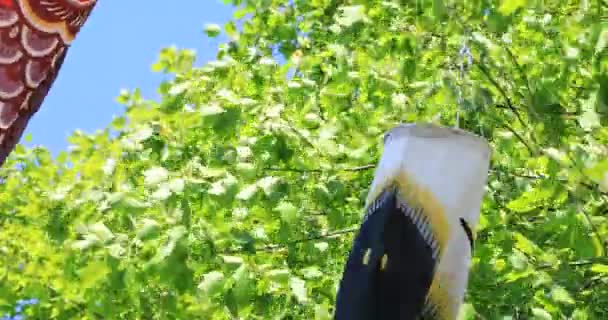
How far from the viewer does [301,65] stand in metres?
6.53

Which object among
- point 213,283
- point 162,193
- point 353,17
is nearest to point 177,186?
point 162,193

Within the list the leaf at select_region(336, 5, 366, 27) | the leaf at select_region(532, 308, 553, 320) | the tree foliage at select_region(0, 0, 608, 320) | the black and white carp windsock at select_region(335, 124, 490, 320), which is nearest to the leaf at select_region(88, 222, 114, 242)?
the tree foliage at select_region(0, 0, 608, 320)

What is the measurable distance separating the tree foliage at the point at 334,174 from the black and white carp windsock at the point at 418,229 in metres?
1.68

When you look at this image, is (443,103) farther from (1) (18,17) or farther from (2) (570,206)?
(1) (18,17)

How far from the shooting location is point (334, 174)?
504 centimetres

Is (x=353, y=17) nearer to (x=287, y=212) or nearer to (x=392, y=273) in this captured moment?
(x=287, y=212)

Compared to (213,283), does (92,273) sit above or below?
above

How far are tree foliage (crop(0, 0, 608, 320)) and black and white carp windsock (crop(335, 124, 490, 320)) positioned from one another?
1.68 m

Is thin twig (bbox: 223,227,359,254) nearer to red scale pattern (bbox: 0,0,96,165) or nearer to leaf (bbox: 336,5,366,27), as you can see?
leaf (bbox: 336,5,366,27)

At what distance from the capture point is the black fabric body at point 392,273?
5.22ft

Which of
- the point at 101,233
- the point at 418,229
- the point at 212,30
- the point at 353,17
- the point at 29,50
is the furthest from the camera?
the point at 212,30

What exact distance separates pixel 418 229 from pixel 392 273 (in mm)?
93

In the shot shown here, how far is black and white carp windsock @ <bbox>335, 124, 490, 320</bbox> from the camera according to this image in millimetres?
1597

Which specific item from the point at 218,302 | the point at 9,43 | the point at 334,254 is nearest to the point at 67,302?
the point at 218,302
